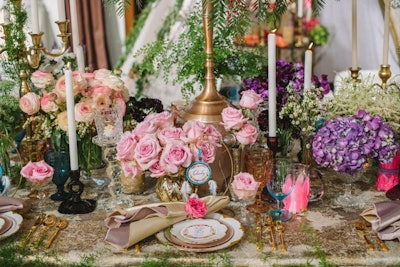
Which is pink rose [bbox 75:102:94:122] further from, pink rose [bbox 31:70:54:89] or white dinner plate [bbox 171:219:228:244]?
white dinner plate [bbox 171:219:228:244]

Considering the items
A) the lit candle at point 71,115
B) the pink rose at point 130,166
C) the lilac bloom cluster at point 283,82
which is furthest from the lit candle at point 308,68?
the lit candle at point 71,115

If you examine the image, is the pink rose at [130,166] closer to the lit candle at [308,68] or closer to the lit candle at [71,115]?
the lit candle at [71,115]

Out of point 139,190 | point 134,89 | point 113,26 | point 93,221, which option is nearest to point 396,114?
point 139,190

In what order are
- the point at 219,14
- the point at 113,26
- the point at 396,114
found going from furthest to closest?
the point at 113,26
the point at 396,114
the point at 219,14

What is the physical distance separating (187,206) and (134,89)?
2.02m

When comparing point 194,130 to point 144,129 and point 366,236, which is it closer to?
point 144,129

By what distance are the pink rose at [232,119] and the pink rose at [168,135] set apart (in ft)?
0.41

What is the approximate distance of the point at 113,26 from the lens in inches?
211

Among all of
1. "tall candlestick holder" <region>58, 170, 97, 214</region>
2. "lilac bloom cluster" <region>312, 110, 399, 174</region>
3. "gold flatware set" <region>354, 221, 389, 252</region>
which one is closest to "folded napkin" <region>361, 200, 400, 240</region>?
"gold flatware set" <region>354, 221, 389, 252</region>

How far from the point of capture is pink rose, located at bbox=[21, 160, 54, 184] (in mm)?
1482

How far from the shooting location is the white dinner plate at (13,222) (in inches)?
51.3

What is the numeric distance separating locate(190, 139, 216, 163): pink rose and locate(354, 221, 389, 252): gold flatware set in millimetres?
390

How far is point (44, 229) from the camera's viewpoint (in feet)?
4.40

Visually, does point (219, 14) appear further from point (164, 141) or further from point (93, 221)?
point (93, 221)
